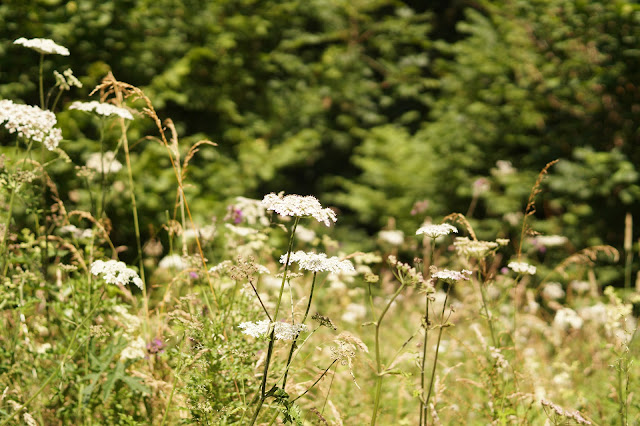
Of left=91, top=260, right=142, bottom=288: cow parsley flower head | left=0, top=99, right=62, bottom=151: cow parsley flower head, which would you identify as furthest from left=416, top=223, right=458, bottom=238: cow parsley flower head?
left=0, top=99, right=62, bottom=151: cow parsley flower head

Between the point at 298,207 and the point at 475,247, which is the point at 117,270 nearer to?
the point at 298,207

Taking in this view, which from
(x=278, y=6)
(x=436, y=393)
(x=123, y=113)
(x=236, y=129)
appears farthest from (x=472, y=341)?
(x=278, y=6)

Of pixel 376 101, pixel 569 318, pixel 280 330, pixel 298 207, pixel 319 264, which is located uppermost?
pixel 298 207

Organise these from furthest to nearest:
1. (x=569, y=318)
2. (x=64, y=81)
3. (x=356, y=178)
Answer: (x=356, y=178)
(x=569, y=318)
(x=64, y=81)

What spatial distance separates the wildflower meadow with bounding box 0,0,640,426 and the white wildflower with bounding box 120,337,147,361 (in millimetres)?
17

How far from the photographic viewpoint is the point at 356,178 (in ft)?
21.3

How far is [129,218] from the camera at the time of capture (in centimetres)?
406

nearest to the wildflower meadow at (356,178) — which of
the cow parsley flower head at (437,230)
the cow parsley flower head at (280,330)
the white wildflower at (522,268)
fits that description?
the white wildflower at (522,268)

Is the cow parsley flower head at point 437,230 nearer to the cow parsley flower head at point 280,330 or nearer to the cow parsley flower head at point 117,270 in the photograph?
the cow parsley flower head at point 280,330

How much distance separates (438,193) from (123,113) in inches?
171

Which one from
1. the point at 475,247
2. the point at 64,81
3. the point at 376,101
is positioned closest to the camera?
the point at 475,247

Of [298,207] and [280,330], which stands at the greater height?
[298,207]

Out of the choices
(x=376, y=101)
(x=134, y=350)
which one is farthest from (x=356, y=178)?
(x=134, y=350)

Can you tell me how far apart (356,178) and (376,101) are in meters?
1.09
